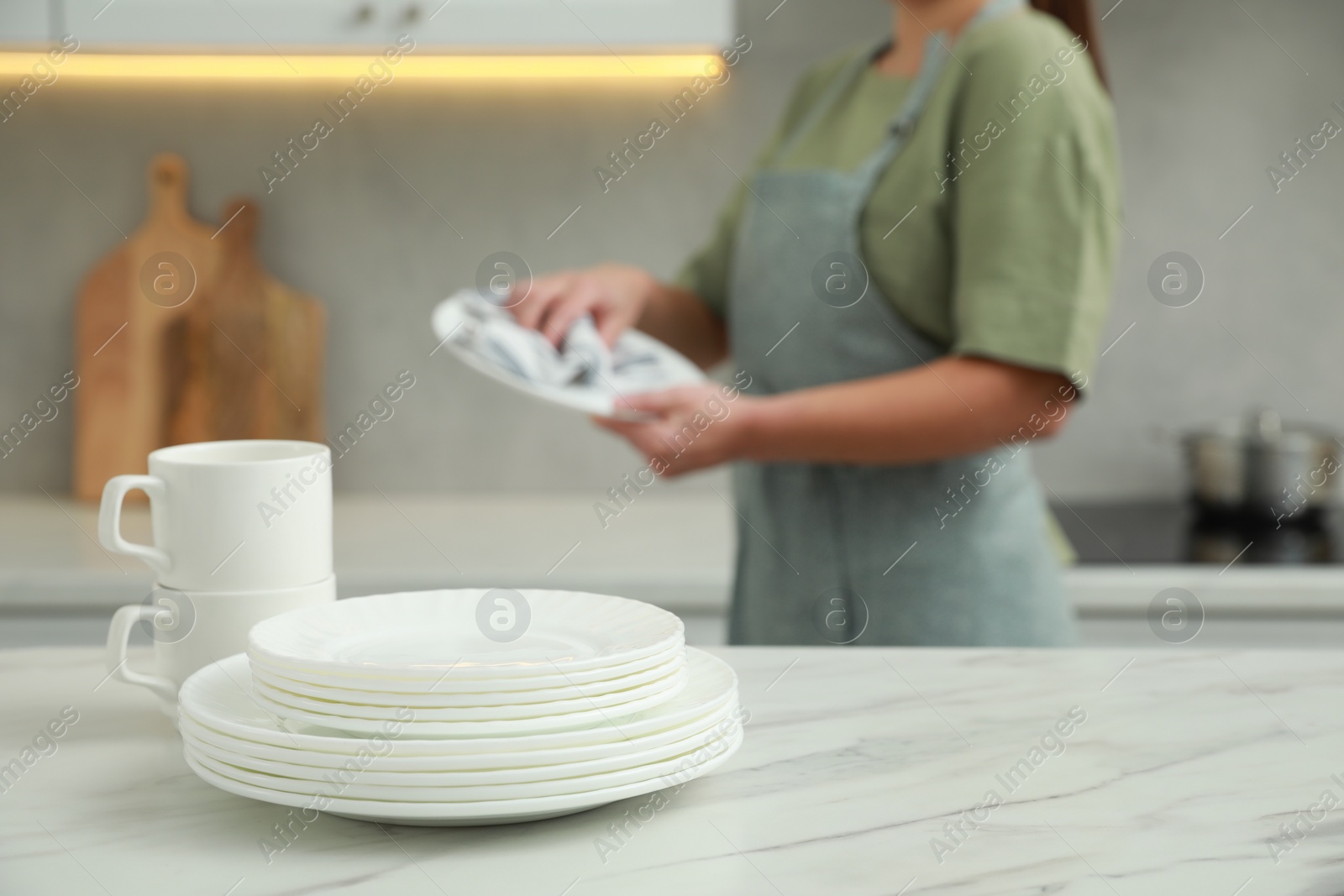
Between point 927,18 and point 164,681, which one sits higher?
point 927,18

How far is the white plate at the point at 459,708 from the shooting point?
47cm

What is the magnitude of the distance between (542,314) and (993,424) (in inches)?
17.0

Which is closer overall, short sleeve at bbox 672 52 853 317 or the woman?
the woman

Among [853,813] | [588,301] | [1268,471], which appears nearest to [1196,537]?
[1268,471]

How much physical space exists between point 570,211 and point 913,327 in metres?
0.98

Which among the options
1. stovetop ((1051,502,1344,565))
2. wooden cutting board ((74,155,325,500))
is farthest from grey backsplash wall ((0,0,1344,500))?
A: stovetop ((1051,502,1344,565))

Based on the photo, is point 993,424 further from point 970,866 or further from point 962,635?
point 970,866

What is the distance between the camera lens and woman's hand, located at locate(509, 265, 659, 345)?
3.62 feet

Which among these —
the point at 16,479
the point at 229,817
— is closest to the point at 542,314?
the point at 229,817

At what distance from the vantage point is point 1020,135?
100 cm

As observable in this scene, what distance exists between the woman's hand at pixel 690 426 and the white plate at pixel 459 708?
584 millimetres

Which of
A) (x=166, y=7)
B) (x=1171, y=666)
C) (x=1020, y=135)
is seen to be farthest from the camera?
(x=166, y=7)

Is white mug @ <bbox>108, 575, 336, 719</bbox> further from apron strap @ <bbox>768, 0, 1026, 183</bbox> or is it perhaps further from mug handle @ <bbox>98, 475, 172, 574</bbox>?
apron strap @ <bbox>768, 0, 1026, 183</bbox>

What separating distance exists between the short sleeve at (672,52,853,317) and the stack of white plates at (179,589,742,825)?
871mm
